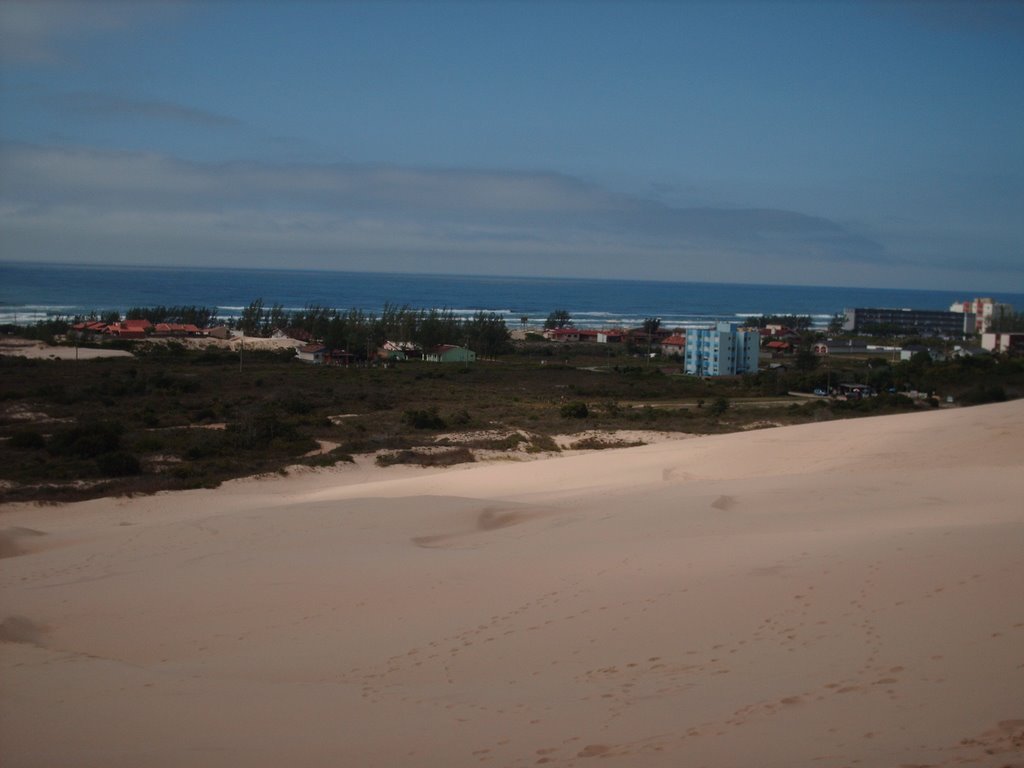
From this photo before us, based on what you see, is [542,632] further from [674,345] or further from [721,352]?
[674,345]

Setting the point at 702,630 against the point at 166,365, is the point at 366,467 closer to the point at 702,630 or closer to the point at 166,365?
the point at 702,630

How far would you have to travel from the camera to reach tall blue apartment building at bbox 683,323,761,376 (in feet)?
204

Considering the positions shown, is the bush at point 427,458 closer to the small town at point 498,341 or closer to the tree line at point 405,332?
the small town at point 498,341

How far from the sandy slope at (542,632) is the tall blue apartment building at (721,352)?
4801 cm

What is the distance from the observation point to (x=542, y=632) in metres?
7.83

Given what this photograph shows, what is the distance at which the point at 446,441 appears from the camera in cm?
2650

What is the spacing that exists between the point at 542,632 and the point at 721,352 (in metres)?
56.4

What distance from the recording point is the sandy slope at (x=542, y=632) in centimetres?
548

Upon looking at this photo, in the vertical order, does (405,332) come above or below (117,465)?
above

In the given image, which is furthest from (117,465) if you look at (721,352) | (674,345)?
(674,345)

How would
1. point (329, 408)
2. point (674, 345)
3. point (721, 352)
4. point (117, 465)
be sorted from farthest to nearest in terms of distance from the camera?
1. point (674, 345)
2. point (721, 352)
3. point (329, 408)
4. point (117, 465)

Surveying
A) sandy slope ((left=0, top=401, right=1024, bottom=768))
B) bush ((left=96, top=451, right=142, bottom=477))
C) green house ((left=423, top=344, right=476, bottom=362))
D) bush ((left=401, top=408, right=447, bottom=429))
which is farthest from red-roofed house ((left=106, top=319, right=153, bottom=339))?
sandy slope ((left=0, top=401, right=1024, bottom=768))

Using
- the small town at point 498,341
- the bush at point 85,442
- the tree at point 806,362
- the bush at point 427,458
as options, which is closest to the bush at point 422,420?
the bush at point 427,458

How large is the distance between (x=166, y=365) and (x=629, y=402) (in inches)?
1129
